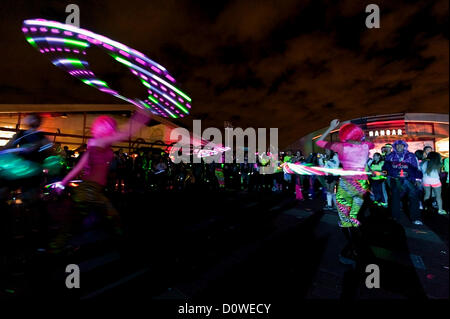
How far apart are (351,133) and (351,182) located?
791 millimetres

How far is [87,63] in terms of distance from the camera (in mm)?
6621

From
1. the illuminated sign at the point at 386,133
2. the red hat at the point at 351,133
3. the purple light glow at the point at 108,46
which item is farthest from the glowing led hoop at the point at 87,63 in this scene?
the illuminated sign at the point at 386,133

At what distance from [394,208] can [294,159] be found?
460 centimetres

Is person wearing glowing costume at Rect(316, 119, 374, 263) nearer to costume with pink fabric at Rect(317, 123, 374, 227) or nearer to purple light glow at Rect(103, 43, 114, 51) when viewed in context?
costume with pink fabric at Rect(317, 123, 374, 227)

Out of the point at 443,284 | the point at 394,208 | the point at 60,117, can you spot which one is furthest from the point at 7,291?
the point at 60,117

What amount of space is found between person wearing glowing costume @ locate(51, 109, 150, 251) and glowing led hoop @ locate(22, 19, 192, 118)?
1986mm

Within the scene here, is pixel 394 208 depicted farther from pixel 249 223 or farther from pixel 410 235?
pixel 249 223

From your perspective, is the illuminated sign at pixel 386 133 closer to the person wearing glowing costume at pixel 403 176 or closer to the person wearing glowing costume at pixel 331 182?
the person wearing glowing costume at pixel 331 182

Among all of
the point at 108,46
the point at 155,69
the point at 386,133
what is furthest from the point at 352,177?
the point at 386,133

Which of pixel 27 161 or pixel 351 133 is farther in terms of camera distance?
pixel 27 161

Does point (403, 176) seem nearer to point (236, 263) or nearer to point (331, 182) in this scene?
point (331, 182)

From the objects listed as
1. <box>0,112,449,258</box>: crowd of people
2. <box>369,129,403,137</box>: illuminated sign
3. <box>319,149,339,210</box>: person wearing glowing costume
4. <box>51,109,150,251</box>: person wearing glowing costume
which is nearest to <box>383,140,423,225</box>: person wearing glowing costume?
<box>0,112,449,258</box>: crowd of people
